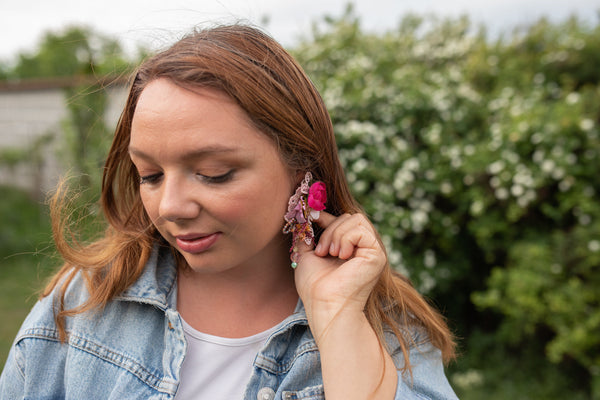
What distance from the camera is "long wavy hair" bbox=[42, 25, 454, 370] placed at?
1.33 meters

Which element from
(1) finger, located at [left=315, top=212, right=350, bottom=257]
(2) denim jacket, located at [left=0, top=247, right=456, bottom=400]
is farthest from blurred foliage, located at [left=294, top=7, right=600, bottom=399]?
(2) denim jacket, located at [left=0, top=247, right=456, bottom=400]

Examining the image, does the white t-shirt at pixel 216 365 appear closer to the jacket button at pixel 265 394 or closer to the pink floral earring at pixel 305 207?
the jacket button at pixel 265 394

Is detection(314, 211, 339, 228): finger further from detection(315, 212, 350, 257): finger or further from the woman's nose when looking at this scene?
the woman's nose

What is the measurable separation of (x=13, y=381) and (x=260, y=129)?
1.05m

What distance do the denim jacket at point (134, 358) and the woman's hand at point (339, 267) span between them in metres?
0.11

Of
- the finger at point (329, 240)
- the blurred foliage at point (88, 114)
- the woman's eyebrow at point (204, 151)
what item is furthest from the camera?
the blurred foliage at point (88, 114)

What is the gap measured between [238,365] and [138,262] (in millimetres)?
468

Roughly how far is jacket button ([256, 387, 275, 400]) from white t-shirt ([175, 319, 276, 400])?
6 centimetres

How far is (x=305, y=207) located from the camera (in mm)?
1513

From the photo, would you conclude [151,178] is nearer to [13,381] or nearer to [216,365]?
[216,365]

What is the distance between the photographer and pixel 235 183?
4.24ft

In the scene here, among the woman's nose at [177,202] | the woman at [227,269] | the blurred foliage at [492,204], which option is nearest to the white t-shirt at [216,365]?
the woman at [227,269]

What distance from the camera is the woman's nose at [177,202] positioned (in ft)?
4.19

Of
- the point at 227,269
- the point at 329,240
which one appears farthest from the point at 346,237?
the point at 227,269
